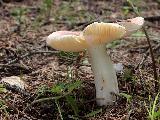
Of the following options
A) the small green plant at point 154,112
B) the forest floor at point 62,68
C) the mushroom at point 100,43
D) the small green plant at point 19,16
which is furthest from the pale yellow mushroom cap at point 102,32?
the small green plant at point 19,16

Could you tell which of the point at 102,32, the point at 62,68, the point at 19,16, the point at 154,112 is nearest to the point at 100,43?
the point at 102,32

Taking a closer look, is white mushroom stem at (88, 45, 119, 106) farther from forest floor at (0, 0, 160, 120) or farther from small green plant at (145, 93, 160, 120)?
small green plant at (145, 93, 160, 120)

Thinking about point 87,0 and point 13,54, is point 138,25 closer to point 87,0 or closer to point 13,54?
point 13,54

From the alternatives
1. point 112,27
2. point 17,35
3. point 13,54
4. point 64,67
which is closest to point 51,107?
point 112,27

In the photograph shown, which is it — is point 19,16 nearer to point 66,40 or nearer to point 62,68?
point 62,68

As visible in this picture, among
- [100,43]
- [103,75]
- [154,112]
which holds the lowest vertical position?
[154,112]
